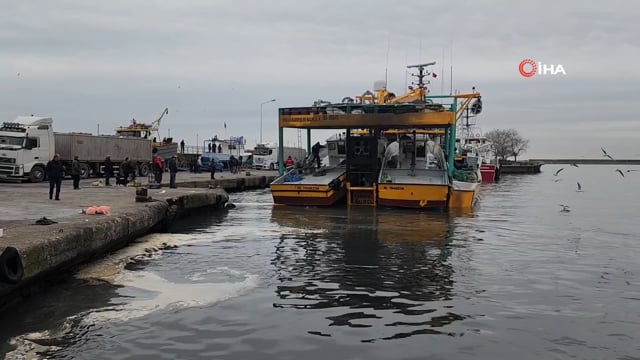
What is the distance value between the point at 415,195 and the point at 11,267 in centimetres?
1869

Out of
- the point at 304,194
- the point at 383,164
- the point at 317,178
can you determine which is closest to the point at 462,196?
the point at 383,164

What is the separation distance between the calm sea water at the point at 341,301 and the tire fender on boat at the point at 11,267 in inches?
23.0

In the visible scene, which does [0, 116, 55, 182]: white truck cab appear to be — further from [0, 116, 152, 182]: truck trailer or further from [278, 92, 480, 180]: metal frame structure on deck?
[278, 92, 480, 180]: metal frame structure on deck

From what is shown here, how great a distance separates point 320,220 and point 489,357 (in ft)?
48.8

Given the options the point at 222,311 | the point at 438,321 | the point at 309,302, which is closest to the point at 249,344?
the point at 222,311

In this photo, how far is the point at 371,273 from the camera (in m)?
11.9

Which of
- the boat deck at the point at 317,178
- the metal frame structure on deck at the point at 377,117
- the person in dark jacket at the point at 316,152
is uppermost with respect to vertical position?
the metal frame structure on deck at the point at 377,117

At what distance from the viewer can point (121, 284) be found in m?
10.7

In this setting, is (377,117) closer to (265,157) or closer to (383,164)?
(383,164)

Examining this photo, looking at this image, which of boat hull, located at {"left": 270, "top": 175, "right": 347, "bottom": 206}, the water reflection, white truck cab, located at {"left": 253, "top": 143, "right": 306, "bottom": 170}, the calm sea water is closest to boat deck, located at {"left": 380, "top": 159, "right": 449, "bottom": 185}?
boat hull, located at {"left": 270, "top": 175, "right": 347, "bottom": 206}

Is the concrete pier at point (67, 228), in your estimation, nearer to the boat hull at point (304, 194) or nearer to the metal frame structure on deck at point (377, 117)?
the boat hull at point (304, 194)

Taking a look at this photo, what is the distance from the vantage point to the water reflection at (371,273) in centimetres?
888

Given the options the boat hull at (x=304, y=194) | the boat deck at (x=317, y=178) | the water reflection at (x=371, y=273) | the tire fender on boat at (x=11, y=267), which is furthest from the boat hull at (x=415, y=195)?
the tire fender on boat at (x=11, y=267)

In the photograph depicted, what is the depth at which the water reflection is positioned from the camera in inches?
350
